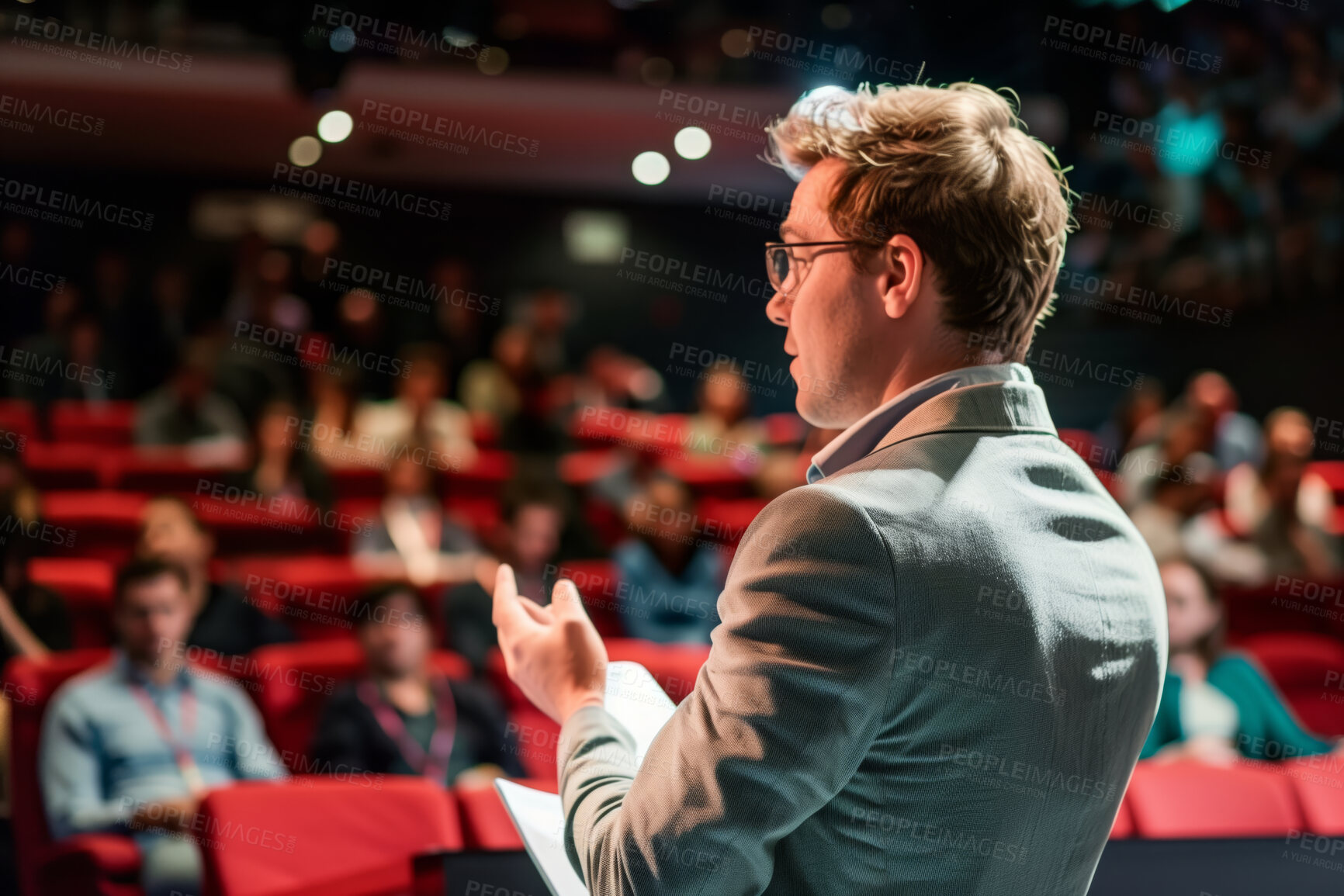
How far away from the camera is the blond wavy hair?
72 cm

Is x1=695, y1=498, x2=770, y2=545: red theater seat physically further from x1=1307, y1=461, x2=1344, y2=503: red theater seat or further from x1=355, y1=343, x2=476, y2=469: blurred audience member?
x1=1307, y1=461, x2=1344, y2=503: red theater seat

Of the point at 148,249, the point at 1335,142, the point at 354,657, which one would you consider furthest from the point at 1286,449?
the point at 148,249

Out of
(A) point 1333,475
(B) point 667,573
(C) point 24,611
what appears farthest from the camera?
(A) point 1333,475

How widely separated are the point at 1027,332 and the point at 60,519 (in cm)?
415

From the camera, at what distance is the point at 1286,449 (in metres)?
4.36

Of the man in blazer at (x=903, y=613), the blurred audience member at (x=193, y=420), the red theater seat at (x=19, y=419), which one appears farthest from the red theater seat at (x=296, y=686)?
the red theater seat at (x=19, y=419)

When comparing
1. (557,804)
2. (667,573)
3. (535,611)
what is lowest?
(667,573)

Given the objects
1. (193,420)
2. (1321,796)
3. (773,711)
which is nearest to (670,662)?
(1321,796)

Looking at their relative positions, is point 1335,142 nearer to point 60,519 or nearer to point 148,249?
point 60,519

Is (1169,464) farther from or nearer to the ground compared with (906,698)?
nearer to the ground

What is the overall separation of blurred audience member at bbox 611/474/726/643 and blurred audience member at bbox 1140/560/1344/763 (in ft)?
4.73

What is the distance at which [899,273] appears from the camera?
2.41ft

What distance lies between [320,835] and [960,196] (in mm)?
1597

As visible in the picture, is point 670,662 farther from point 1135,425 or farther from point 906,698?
point 1135,425
